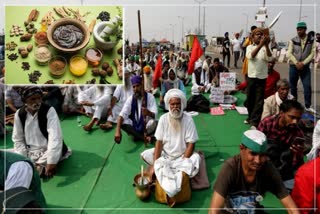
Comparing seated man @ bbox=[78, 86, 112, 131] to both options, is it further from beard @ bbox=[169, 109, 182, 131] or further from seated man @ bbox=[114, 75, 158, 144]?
beard @ bbox=[169, 109, 182, 131]

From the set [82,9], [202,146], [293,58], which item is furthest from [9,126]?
[293,58]

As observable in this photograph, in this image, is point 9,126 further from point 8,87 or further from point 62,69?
point 62,69

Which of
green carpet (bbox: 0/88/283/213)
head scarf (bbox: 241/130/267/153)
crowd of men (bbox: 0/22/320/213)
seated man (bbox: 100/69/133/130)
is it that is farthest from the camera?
seated man (bbox: 100/69/133/130)

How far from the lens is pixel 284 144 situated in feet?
10.9

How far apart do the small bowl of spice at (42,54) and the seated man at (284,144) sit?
3.49 metres

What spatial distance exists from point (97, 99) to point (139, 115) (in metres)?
1.47

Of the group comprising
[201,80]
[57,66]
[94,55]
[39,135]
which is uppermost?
[94,55]

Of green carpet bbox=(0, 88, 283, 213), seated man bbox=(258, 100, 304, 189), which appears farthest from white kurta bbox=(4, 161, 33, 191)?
seated man bbox=(258, 100, 304, 189)

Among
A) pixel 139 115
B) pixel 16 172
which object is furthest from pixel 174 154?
pixel 16 172

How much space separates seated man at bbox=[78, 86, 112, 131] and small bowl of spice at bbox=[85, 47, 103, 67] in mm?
1134

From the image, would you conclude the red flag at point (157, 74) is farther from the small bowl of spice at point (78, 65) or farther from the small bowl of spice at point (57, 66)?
the small bowl of spice at point (57, 66)

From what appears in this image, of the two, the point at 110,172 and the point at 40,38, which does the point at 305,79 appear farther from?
the point at 40,38

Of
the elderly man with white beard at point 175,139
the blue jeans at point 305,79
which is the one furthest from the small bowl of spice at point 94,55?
the blue jeans at point 305,79

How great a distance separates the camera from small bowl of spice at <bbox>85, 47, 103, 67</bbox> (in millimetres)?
4873
